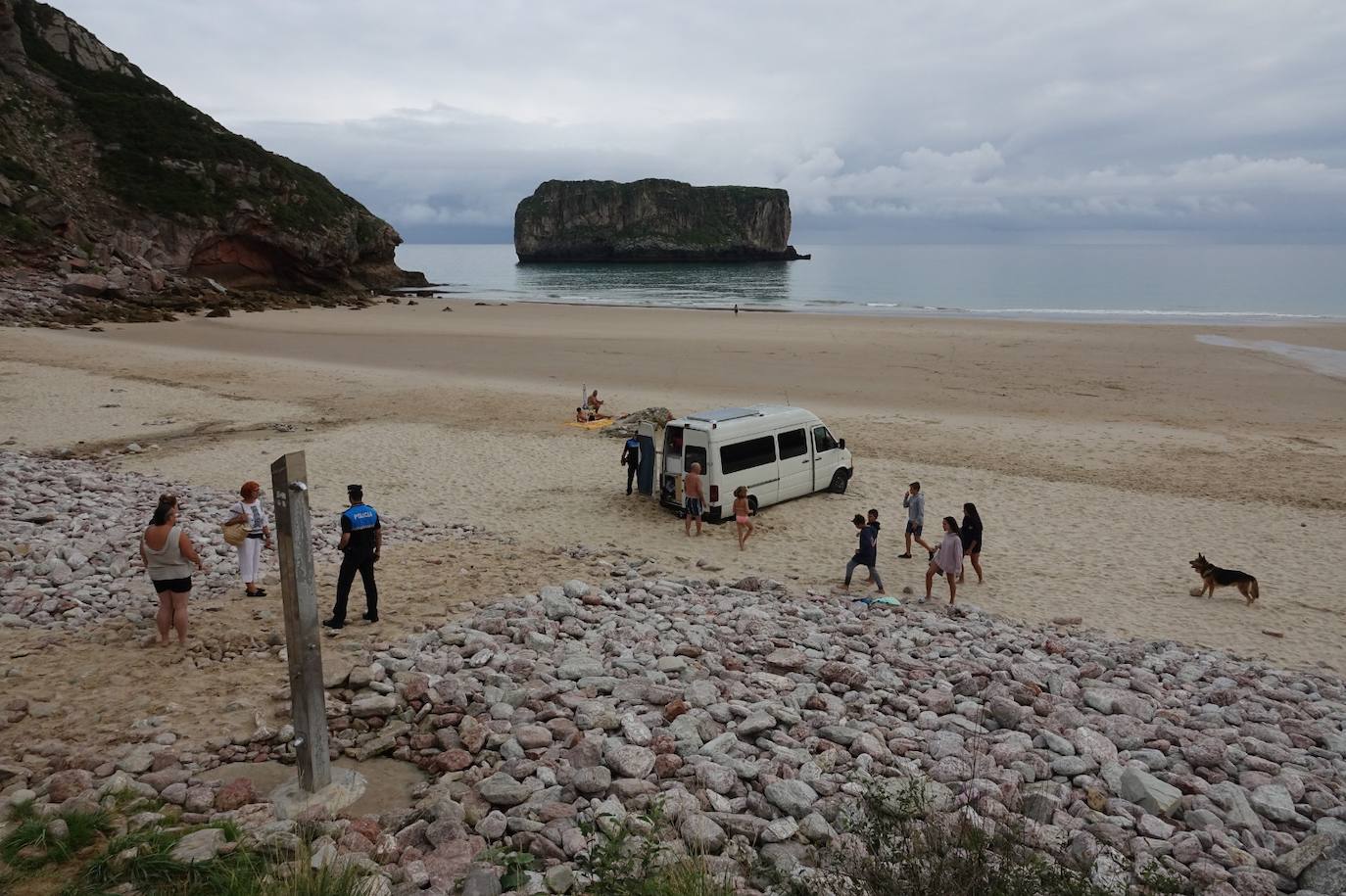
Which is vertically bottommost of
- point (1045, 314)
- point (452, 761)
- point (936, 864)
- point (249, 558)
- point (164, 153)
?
point (452, 761)

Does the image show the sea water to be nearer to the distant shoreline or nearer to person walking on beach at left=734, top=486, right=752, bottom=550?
the distant shoreline

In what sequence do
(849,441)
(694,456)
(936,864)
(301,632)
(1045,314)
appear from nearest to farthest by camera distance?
1. (936,864)
2. (301,632)
3. (694,456)
4. (849,441)
5. (1045,314)

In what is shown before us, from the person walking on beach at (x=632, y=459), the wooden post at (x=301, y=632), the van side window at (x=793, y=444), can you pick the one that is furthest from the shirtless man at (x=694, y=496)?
the wooden post at (x=301, y=632)

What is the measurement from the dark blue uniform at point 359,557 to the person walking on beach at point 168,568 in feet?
4.84

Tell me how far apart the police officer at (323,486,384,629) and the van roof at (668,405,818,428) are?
23.1 feet

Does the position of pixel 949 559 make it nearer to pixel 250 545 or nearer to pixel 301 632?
pixel 301 632

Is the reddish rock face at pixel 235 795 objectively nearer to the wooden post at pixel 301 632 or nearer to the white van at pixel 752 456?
the wooden post at pixel 301 632

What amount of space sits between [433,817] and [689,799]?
1.83m

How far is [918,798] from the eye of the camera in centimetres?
599

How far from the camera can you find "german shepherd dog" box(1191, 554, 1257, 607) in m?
11.6

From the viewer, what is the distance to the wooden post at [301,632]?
6.29 metres

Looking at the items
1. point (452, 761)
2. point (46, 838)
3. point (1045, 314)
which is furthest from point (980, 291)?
point (46, 838)

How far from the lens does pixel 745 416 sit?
15.9 metres

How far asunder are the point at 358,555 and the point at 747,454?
8202mm
